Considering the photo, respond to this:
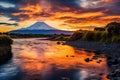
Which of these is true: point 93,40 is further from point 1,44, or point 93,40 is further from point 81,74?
point 81,74

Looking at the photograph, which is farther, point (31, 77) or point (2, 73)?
point (2, 73)

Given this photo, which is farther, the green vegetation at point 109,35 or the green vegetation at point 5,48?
the green vegetation at point 109,35

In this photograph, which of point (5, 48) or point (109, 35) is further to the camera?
point (109, 35)

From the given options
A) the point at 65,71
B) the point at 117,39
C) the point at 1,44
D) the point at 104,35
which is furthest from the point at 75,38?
the point at 65,71

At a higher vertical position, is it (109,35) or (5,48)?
(109,35)

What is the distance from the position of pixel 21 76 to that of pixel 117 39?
6360cm

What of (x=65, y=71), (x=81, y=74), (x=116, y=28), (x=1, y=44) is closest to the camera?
(x=81, y=74)

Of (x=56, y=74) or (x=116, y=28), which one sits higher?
(x=116, y=28)

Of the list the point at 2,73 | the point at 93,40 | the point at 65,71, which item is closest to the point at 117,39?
the point at 93,40

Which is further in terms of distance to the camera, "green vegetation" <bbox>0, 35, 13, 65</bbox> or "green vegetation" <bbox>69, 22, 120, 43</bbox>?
"green vegetation" <bbox>69, 22, 120, 43</bbox>

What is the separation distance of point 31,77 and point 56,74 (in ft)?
17.6

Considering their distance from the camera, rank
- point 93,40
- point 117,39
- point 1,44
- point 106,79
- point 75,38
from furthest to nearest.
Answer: point 75,38 → point 93,40 → point 117,39 → point 1,44 → point 106,79

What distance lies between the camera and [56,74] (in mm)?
46750

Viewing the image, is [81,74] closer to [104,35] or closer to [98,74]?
[98,74]
